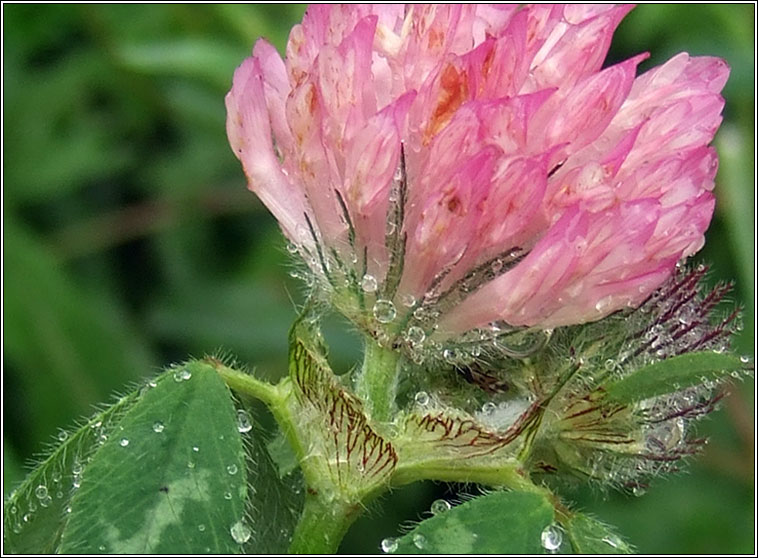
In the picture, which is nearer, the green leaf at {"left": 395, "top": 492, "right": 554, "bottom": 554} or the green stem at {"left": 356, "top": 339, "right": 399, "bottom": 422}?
the green leaf at {"left": 395, "top": 492, "right": 554, "bottom": 554}

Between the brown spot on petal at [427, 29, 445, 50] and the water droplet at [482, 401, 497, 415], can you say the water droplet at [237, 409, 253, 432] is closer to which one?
the water droplet at [482, 401, 497, 415]

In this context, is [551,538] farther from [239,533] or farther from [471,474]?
[239,533]

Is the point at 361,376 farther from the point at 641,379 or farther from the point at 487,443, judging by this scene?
the point at 641,379

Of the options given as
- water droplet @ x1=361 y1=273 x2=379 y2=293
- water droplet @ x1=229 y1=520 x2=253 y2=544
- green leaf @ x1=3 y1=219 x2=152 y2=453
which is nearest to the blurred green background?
green leaf @ x1=3 y1=219 x2=152 y2=453

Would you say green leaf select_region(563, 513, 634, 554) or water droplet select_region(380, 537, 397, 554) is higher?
water droplet select_region(380, 537, 397, 554)

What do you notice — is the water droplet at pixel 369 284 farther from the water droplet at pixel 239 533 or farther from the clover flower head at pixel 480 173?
the water droplet at pixel 239 533

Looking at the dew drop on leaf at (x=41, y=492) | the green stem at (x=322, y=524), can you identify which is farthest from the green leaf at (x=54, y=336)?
the green stem at (x=322, y=524)
